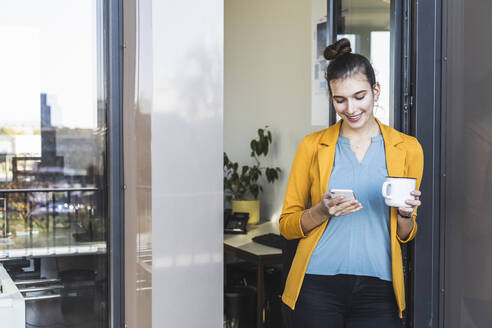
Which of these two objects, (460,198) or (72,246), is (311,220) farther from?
(72,246)

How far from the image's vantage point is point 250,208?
3.95 m

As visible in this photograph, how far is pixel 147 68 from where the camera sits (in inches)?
70.8

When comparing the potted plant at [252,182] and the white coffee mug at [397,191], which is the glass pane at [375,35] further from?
the potted plant at [252,182]

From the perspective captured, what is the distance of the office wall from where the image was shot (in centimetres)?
375

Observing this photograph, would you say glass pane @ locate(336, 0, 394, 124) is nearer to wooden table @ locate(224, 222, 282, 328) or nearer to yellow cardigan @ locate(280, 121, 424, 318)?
yellow cardigan @ locate(280, 121, 424, 318)

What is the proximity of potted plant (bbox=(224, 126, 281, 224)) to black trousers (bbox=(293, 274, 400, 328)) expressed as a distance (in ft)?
7.78

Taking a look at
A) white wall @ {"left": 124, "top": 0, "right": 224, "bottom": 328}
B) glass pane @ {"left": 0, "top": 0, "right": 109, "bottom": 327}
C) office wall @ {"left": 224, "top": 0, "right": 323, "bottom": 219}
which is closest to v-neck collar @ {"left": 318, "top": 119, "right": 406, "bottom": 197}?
white wall @ {"left": 124, "top": 0, "right": 224, "bottom": 328}

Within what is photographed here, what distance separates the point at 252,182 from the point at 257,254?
53.8 inches

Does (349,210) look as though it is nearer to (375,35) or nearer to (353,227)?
(353,227)

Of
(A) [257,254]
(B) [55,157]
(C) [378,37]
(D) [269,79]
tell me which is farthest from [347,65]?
(D) [269,79]

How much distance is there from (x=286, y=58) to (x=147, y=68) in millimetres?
2287

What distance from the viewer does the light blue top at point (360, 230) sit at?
1.56 metres

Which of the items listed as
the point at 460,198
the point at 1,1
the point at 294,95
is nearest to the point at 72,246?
the point at 1,1

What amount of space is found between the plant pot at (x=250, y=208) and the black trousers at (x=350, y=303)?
7.75 ft
